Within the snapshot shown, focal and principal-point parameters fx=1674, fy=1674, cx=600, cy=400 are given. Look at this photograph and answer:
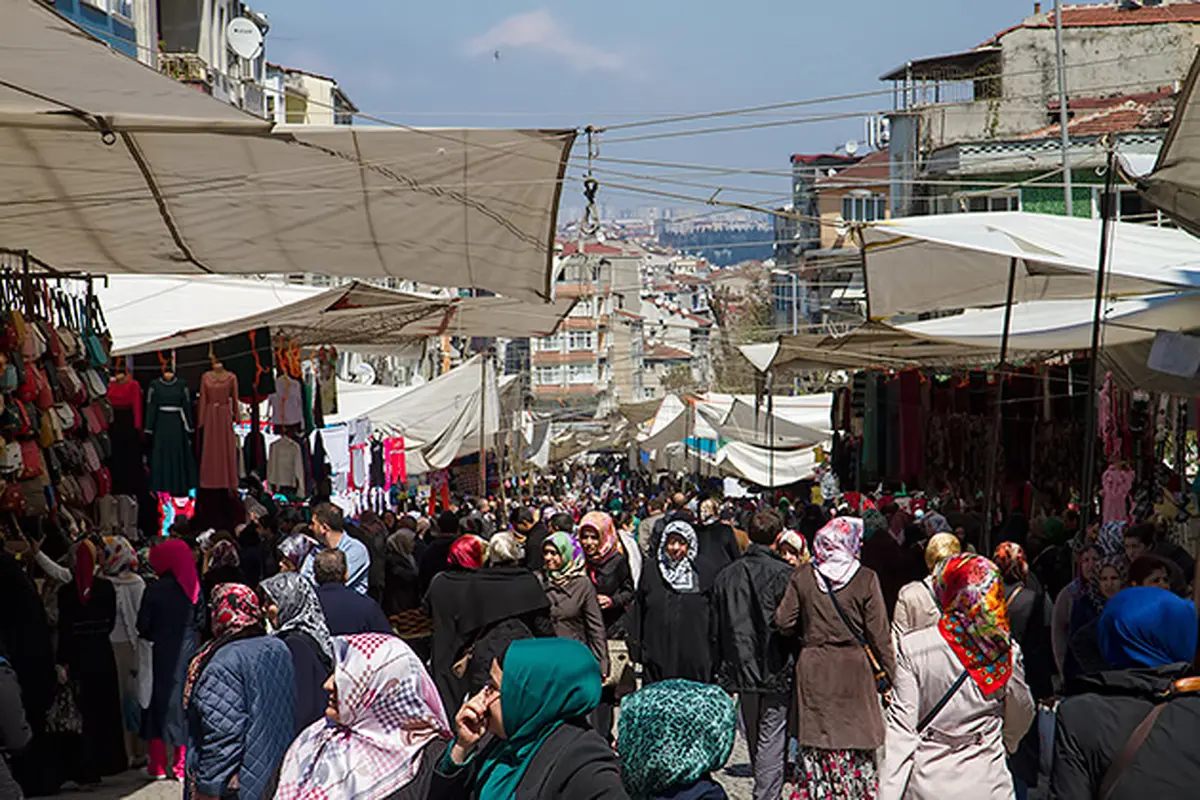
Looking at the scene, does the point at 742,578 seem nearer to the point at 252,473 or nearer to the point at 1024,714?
the point at 1024,714

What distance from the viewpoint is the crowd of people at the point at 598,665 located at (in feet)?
13.6

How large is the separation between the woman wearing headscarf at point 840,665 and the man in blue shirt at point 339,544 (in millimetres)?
3017

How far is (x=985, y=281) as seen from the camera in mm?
12125

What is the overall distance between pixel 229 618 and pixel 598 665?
10.1ft

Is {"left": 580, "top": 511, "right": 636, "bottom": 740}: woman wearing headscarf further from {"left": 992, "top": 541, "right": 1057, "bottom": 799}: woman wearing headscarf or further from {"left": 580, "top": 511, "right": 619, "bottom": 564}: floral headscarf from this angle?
{"left": 992, "top": 541, "right": 1057, "bottom": 799}: woman wearing headscarf

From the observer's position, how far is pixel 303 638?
23.4 ft

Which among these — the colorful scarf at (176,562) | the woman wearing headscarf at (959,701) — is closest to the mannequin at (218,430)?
the colorful scarf at (176,562)

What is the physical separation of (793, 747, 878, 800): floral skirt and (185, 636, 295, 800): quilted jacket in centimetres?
284

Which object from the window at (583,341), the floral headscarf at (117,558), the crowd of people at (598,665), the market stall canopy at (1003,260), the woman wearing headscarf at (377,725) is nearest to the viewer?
the crowd of people at (598,665)

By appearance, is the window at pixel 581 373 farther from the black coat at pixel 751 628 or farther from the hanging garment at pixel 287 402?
the black coat at pixel 751 628

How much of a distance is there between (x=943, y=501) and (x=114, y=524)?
11038mm

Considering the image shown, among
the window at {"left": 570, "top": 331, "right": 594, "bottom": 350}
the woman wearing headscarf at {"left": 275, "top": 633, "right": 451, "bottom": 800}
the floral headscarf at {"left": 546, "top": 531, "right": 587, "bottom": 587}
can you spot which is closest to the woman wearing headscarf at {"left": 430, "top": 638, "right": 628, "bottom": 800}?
the woman wearing headscarf at {"left": 275, "top": 633, "right": 451, "bottom": 800}

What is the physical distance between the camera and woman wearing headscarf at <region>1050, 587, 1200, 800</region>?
14.6ft

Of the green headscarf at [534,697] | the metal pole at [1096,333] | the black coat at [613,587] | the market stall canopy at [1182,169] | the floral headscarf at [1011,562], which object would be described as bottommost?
the black coat at [613,587]
